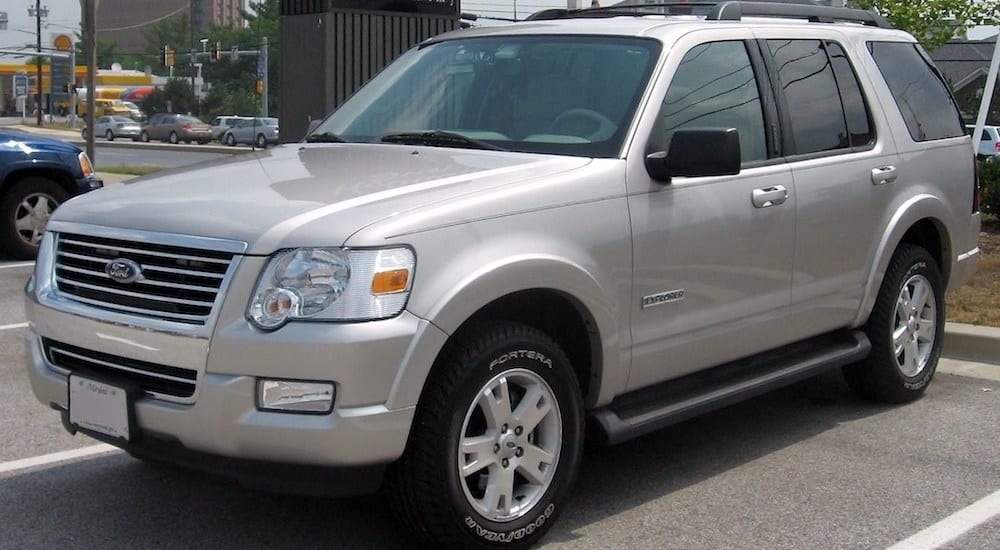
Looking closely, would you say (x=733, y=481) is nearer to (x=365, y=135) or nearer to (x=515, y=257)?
(x=515, y=257)

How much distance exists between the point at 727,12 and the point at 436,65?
1.32 metres

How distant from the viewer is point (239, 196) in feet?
13.8

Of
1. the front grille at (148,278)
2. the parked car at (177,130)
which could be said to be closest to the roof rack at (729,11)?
the front grille at (148,278)

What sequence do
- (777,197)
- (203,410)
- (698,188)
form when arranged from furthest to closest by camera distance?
(777,197) < (698,188) < (203,410)

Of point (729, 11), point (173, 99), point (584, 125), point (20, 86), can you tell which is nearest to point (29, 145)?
point (729, 11)

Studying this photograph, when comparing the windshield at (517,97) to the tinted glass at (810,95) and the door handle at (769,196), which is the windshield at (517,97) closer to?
the door handle at (769,196)

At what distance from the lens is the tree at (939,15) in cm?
1418

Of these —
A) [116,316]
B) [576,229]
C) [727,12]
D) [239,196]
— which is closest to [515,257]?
[576,229]

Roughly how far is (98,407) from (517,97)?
211 centimetres

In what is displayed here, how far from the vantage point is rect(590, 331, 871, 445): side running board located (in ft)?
15.4

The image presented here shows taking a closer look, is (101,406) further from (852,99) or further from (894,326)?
(894,326)

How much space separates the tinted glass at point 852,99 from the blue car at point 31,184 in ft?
25.0

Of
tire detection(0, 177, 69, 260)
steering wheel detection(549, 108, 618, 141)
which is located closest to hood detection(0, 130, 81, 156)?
tire detection(0, 177, 69, 260)

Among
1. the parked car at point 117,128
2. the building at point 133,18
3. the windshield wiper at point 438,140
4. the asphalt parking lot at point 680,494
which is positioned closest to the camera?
the asphalt parking lot at point 680,494
